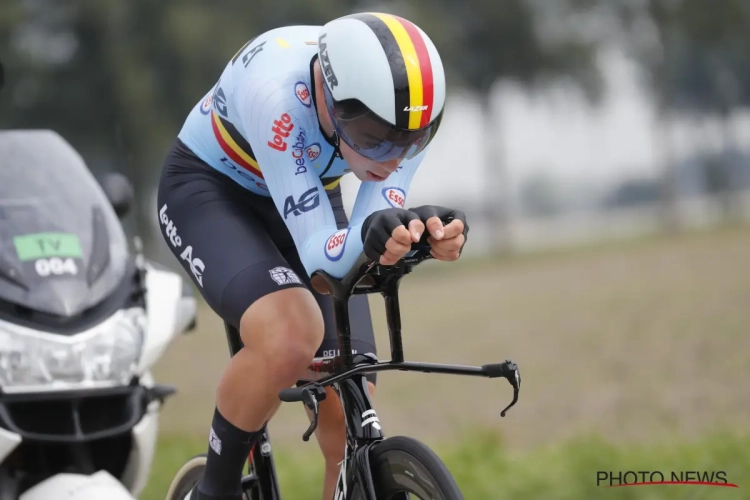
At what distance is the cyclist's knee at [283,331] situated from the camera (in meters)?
2.75

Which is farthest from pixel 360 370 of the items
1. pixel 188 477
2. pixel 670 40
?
pixel 670 40

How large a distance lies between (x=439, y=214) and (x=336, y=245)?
302 mm

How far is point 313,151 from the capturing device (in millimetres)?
2855

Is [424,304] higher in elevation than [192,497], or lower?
lower

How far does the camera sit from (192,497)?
316 centimetres

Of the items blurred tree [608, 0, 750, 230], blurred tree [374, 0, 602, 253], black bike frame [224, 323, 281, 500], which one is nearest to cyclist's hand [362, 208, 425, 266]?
black bike frame [224, 323, 281, 500]

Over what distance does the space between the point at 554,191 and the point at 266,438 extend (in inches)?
1010

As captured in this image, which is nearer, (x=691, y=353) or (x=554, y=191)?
(x=691, y=353)

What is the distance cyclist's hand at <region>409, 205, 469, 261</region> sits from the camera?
2342 mm

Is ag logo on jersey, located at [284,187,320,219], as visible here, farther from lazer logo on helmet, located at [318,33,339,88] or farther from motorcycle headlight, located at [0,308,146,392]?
motorcycle headlight, located at [0,308,146,392]

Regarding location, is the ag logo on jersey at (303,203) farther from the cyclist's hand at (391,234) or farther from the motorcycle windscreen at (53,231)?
the motorcycle windscreen at (53,231)

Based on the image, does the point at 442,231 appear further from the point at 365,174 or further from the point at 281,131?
the point at 281,131

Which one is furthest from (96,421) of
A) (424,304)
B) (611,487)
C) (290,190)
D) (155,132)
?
(155,132)

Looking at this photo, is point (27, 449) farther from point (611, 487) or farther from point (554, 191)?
point (554, 191)
